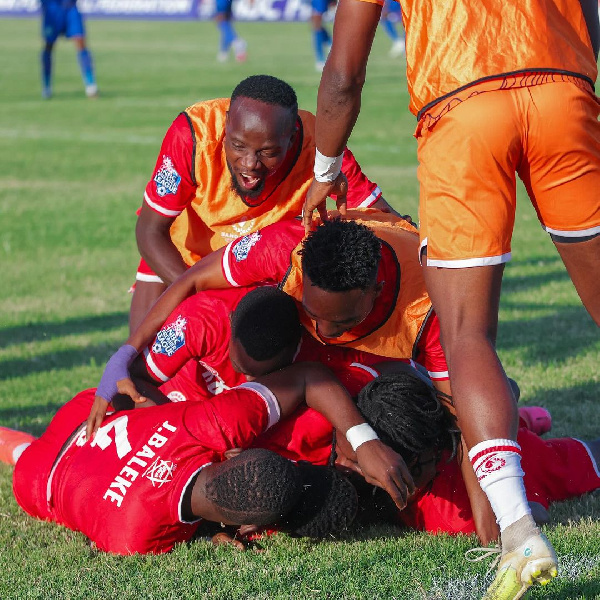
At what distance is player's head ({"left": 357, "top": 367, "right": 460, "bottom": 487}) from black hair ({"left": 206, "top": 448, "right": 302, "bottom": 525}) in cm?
41

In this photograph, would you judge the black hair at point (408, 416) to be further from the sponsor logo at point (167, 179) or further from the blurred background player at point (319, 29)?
the blurred background player at point (319, 29)

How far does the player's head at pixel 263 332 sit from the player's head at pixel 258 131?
2.61ft

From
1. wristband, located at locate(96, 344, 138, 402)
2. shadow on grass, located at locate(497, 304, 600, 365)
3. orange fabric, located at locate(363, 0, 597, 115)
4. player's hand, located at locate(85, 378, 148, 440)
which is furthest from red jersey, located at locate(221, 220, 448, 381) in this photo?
shadow on grass, located at locate(497, 304, 600, 365)

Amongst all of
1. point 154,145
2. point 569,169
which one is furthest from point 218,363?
point 154,145

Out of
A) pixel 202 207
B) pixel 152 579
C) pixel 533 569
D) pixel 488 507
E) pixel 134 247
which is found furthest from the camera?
pixel 134 247

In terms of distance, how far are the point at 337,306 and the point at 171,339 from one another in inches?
31.3

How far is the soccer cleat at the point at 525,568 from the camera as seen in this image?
2.78 metres

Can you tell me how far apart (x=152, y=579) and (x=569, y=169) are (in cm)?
188

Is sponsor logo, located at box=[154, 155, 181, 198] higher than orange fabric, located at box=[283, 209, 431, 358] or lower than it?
higher

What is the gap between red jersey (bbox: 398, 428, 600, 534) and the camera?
3986 millimetres

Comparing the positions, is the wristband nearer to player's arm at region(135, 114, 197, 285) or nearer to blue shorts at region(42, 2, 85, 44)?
player's arm at region(135, 114, 197, 285)

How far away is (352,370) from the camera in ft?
14.4

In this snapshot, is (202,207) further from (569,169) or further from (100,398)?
(569,169)

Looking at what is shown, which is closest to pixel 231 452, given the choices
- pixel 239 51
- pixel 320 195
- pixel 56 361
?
pixel 320 195
